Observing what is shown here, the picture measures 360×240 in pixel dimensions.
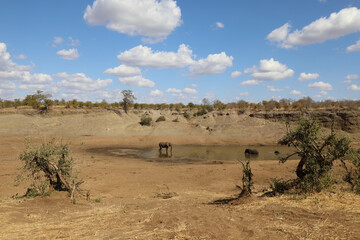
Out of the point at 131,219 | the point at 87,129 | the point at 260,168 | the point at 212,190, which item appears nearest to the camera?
the point at 131,219

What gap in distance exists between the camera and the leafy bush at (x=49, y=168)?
10453 millimetres

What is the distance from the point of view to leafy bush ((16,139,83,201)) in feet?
34.3

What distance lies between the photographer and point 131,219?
805 centimetres

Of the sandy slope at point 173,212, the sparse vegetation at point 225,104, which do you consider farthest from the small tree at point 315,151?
the sparse vegetation at point 225,104

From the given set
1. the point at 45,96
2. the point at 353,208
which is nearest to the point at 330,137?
the point at 353,208

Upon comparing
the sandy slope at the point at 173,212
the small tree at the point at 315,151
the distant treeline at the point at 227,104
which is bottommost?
the sandy slope at the point at 173,212

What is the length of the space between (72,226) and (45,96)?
204ft

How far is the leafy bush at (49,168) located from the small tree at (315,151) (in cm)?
1037

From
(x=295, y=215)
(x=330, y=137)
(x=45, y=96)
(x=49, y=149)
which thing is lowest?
(x=295, y=215)

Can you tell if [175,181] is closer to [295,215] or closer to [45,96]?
[295,215]

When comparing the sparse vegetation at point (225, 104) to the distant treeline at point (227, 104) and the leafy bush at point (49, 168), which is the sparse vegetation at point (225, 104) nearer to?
the distant treeline at point (227, 104)

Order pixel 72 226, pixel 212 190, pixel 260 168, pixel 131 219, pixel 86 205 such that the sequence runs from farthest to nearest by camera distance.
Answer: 1. pixel 260 168
2. pixel 212 190
3. pixel 86 205
4. pixel 131 219
5. pixel 72 226

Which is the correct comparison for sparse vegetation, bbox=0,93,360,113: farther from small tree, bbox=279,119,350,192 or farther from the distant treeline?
small tree, bbox=279,119,350,192

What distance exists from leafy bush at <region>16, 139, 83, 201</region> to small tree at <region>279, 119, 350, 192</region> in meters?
10.4
